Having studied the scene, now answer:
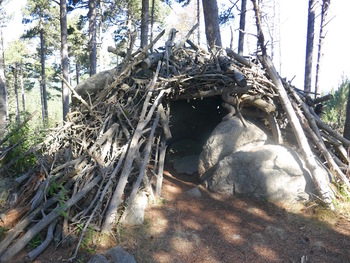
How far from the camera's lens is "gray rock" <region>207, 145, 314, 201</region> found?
426 cm

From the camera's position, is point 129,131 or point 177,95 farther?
point 177,95

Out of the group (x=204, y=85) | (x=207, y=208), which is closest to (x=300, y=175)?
(x=207, y=208)

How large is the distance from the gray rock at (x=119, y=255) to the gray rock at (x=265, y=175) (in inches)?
82.3

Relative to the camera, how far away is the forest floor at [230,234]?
3.19m

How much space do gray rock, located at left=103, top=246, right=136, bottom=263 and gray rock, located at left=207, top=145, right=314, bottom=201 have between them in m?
2.09

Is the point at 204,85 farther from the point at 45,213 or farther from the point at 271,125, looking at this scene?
the point at 45,213

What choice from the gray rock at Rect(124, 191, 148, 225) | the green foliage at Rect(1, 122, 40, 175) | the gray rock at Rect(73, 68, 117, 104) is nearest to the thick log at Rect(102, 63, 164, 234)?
the gray rock at Rect(124, 191, 148, 225)

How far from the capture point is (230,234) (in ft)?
Result: 11.9

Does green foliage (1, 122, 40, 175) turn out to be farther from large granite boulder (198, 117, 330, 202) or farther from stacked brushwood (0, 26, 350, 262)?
large granite boulder (198, 117, 330, 202)

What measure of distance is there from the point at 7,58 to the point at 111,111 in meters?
26.9

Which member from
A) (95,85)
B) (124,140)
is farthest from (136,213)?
(95,85)

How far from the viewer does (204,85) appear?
204 inches

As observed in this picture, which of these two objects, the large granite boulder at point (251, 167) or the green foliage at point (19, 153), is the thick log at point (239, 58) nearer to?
the large granite boulder at point (251, 167)

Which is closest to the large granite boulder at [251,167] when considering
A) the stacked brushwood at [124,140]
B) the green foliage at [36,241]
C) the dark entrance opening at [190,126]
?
the stacked brushwood at [124,140]
